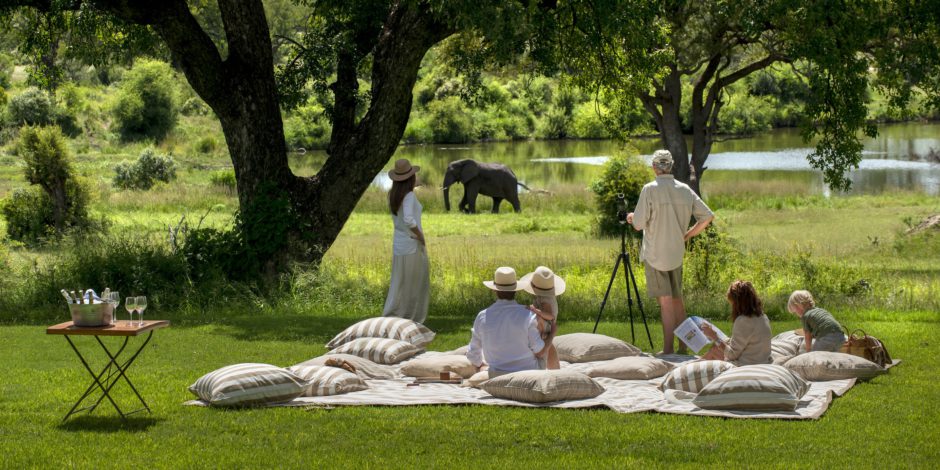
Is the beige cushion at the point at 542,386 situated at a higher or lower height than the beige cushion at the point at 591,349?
higher

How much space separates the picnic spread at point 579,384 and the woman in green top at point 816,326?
30 centimetres

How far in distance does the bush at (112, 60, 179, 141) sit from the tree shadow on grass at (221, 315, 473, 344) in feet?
153

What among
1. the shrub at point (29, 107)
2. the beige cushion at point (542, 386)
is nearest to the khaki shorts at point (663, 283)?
the beige cushion at point (542, 386)

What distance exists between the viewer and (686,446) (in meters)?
7.37

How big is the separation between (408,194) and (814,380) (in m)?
5.02

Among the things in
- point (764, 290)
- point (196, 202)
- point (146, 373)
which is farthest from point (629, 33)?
point (196, 202)

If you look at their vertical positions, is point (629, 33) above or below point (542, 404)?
above

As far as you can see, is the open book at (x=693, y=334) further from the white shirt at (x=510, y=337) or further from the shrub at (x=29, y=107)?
the shrub at (x=29, y=107)

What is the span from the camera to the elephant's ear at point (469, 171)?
35.7 metres

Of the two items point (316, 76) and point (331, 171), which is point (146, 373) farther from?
point (316, 76)

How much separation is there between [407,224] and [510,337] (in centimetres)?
367

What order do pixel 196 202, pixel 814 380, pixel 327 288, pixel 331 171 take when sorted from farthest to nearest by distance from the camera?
1. pixel 196 202
2. pixel 331 171
3. pixel 327 288
4. pixel 814 380

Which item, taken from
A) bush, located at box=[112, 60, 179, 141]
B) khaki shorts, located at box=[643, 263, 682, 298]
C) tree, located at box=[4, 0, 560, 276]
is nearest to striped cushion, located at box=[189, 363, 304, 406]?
khaki shorts, located at box=[643, 263, 682, 298]

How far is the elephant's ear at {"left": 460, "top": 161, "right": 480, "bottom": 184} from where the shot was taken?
35.7m
